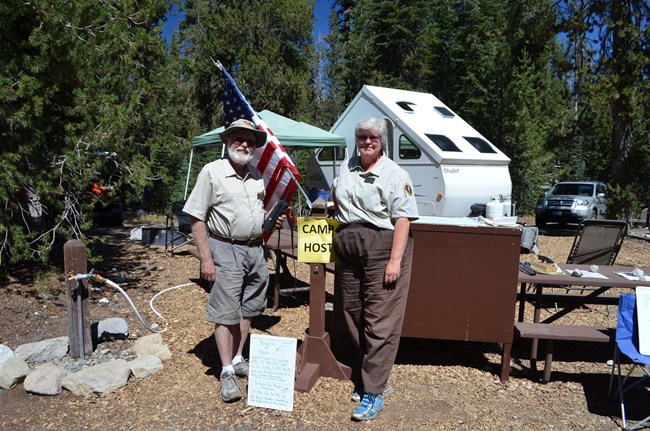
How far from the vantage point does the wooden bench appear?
3865 mm

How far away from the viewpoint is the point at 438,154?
9812mm

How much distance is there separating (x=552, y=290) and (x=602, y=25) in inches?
308

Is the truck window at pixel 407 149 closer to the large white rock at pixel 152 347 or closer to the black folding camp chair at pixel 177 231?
the black folding camp chair at pixel 177 231

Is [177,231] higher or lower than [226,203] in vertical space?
lower

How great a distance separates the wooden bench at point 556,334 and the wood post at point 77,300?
324 cm

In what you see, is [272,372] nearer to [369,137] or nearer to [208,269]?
[208,269]

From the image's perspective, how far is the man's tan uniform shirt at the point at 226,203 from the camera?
3.51 m

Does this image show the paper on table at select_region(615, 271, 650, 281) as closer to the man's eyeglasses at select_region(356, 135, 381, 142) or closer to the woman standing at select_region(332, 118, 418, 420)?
the woman standing at select_region(332, 118, 418, 420)

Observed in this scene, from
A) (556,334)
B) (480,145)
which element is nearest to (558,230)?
(480,145)

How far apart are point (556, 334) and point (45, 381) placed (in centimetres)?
358

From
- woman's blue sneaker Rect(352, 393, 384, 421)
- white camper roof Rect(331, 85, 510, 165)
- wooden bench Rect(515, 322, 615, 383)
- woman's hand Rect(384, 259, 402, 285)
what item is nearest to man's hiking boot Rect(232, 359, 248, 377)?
woman's blue sneaker Rect(352, 393, 384, 421)

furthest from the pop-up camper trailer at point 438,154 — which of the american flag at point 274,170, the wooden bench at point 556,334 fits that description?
the wooden bench at point 556,334

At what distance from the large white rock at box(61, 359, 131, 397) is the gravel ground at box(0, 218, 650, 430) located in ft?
0.18

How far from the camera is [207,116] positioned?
66.7 feet
